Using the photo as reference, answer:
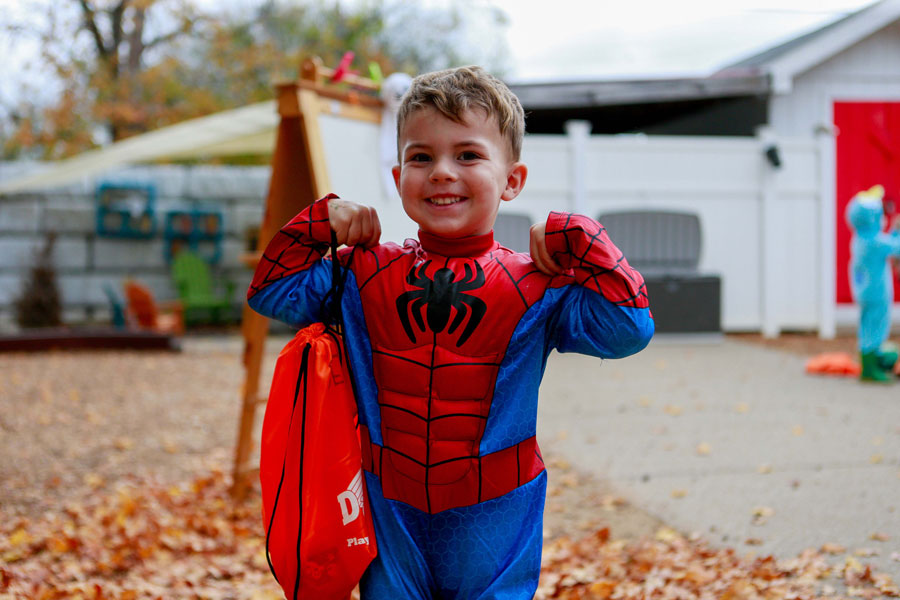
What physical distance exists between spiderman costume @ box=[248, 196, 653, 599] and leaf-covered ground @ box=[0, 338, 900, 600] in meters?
1.41

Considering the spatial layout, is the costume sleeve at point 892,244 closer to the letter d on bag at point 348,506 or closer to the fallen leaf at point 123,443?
the fallen leaf at point 123,443

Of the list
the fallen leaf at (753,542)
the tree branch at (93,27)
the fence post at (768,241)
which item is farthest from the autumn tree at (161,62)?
the fallen leaf at (753,542)

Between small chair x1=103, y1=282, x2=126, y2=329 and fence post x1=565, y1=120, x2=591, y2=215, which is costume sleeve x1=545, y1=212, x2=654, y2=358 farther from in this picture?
small chair x1=103, y1=282, x2=126, y2=329

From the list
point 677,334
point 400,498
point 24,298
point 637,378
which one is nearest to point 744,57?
point 677,334

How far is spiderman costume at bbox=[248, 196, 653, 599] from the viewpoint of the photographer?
1.82m

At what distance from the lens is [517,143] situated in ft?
6.34

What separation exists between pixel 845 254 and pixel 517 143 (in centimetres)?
Result: 1125

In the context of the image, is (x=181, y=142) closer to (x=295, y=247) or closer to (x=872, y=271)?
(x=872, y=271)

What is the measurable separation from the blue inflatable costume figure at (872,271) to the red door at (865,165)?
15.5 feet

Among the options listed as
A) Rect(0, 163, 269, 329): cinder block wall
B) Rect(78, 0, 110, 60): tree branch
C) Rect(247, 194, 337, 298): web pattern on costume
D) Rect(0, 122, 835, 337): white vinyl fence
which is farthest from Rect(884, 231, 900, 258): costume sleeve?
Rect(78, 0, 110, 60): tree branch

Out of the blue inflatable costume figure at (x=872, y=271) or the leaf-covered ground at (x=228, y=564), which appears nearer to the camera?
the leaf-covered ground at (x=228, y=564)

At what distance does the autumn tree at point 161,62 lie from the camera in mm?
14109

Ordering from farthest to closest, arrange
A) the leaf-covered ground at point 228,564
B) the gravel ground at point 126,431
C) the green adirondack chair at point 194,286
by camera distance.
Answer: the green adirondack chair at point 194,286 < the gravel ground at point 126,431 < the leaf-covered ground at point 228,564

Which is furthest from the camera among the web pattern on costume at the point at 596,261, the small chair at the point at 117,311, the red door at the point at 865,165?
the red door at the point at 865,165
